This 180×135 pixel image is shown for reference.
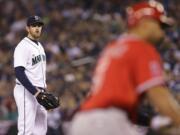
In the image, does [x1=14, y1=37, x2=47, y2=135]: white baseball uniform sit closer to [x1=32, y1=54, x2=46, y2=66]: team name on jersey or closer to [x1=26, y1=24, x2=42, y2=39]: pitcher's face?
[x1=32, y1=54, x2=46, y2=66]: team name on jersey

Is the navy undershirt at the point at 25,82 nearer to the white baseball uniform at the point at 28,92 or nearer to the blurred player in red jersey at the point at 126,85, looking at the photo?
the white baseball uniform at the point at 28,92

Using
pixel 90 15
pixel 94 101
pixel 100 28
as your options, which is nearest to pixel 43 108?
pixel 94 101

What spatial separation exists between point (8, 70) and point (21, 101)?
525 cm

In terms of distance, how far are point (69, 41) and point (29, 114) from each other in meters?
6.84

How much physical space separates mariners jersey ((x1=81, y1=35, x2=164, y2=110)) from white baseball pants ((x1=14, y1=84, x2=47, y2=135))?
4.29m

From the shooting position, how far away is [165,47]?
44.6 ft

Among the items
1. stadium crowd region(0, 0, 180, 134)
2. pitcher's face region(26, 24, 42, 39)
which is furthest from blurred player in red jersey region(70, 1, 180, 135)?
stadium crowd region(0, 0, 180, 134)

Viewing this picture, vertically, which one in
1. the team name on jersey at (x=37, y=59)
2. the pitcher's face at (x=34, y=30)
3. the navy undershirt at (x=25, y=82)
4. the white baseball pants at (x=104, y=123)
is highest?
the white baseball pants at (x=104, y=123)

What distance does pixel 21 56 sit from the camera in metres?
7.92

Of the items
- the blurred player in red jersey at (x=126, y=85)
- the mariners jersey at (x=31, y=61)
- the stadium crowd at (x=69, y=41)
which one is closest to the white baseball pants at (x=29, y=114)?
the mariners jersey at (x=31, y=61)

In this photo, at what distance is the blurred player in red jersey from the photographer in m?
3.49

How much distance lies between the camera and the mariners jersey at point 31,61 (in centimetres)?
793

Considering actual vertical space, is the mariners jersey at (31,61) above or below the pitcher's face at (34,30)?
below

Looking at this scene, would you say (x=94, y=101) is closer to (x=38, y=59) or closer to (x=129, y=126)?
(x=129, y=126)
